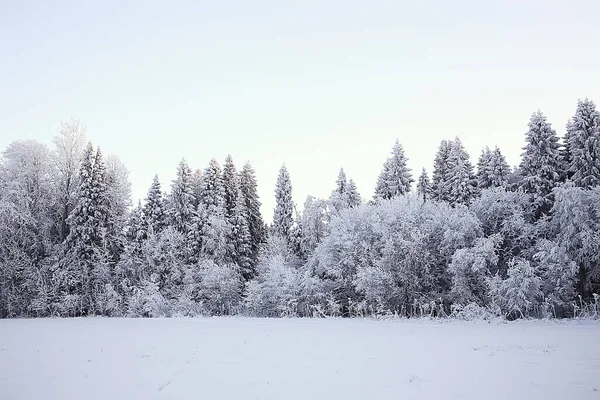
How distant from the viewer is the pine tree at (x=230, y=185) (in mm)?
43438

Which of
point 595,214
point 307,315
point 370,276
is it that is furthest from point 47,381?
point 595,214

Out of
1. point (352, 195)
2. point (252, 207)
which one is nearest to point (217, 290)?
point (252, 207)

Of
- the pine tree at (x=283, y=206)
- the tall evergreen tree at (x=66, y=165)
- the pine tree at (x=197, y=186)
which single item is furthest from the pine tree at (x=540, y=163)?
the tall evergreen tree at (x=66, y=165)

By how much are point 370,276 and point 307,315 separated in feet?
21.6

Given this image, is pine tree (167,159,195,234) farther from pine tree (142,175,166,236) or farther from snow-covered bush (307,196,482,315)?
snow-covered bush (307,196,482,315)

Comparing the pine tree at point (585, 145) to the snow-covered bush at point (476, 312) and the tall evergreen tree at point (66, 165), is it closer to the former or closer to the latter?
the snow-covered bush at point (476, 312)

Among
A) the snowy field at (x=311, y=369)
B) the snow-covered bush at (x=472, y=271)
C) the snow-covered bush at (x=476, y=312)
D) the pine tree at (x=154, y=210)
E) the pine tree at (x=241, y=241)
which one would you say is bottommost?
the snow-covered bush at (x=476, y=312)

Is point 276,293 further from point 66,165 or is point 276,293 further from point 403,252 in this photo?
point 66,165

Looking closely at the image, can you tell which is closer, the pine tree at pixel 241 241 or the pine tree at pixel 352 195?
the pine tree at pixel 241 241

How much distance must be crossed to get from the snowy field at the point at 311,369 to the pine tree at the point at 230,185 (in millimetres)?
31575

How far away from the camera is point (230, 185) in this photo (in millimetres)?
44750

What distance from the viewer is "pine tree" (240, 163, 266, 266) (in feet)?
153

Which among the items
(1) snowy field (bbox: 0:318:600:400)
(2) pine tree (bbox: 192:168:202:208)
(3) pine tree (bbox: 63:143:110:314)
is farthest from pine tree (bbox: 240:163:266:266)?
(1) snowy field (bbox: 0:318:600:400)

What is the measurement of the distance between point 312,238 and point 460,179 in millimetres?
14735
